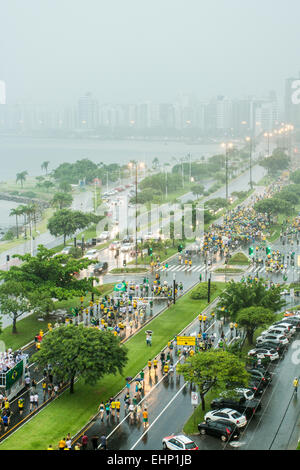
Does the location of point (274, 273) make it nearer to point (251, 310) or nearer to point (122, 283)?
point (122, 283)

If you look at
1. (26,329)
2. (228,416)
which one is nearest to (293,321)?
(228,416)

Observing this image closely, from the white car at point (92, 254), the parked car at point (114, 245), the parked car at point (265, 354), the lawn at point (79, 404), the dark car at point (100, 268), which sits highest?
the parked car at point (114, 245)

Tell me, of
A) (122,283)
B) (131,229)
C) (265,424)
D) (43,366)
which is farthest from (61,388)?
(131,229)

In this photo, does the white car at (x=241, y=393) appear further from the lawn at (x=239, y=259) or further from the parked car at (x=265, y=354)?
the lawn at (x=239, y=259)

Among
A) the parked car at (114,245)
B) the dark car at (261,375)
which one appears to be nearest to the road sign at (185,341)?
the dark car at (261,375)

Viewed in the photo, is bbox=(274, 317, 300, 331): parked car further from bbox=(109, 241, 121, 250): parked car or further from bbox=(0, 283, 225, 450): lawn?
bbox=(109, 241, 121, 250): parked car

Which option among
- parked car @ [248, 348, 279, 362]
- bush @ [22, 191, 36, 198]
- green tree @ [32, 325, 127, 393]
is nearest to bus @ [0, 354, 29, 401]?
green tree @ [32, 325, 127, 393]

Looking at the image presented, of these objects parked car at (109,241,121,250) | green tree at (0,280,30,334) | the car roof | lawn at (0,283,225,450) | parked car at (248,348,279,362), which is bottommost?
lawn at (0,283,225,450)
